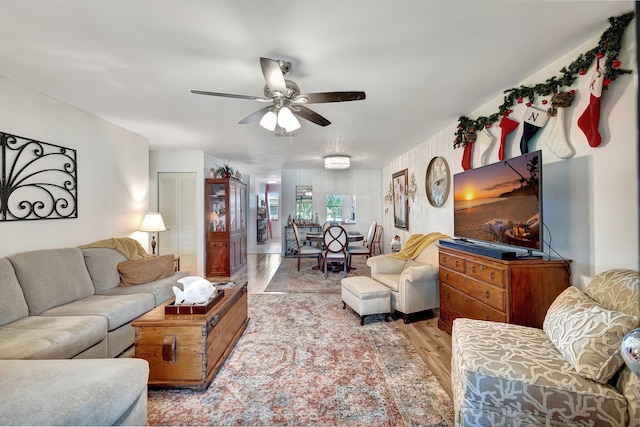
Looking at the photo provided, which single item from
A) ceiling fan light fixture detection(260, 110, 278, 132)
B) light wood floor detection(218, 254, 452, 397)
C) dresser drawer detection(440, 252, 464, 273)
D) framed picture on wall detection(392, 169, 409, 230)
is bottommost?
light wood floor detection(218, 254, 452, 397)

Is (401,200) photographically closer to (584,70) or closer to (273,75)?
(584,70)

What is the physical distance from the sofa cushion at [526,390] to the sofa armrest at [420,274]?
1449mm

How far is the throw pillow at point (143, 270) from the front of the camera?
9.92 feet

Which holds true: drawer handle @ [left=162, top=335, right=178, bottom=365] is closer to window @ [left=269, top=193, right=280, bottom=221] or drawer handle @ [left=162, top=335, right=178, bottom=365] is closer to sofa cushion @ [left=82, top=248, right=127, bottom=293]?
sofa cushion @ [left=82, top=248, right=127, bottom=293]

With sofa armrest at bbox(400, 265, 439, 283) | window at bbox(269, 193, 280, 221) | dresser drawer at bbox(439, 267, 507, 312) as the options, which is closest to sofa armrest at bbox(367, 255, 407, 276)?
sofa armrest at bbox(400, 265, 439, 283)

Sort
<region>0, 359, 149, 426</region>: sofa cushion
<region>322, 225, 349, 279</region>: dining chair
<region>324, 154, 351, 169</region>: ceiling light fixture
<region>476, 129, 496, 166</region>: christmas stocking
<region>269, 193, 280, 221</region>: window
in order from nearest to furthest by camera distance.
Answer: <region>0, 359, 149, 426</region>: sofa cushion → <region>476, 129, 496, 166</region>: christmas stocking → <region>322, 225, 349, 279</region>: dining chair → <region>324, 154, 351, 169</region>: ceiling light fixture → <region>269, 193, 280, 221</region>: window

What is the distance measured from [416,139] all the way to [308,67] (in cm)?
277

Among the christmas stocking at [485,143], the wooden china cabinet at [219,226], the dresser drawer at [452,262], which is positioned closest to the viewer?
the dresser drawer at [452,262]

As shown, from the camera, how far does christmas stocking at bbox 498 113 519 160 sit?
2420mm

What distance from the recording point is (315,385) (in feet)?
6.36

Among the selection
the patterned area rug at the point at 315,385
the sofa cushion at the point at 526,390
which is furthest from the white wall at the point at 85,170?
the sofa cushion at the point at 526,390

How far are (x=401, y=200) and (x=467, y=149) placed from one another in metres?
2.52

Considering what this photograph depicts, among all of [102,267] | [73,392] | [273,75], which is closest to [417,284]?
[273,75]

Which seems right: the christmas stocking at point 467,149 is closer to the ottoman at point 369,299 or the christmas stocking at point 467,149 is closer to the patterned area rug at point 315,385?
the ottoman at point 369,299
